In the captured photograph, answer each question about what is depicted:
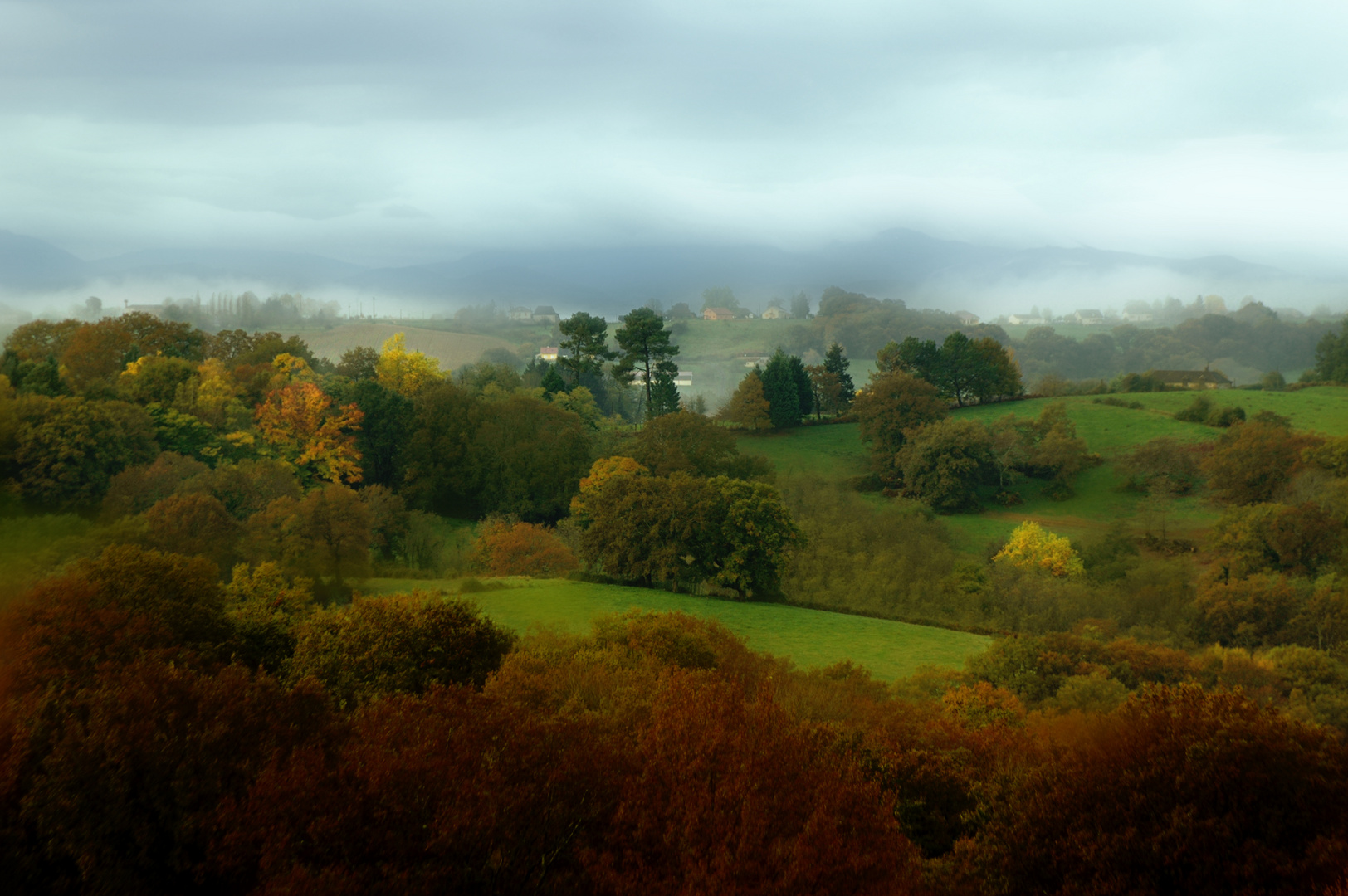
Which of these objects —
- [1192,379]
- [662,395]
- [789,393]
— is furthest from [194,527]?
[1192,379]

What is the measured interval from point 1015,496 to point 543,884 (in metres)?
53.2

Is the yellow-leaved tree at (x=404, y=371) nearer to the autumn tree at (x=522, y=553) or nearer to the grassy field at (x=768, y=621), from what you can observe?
the autumn tree at (x=522, y=553)

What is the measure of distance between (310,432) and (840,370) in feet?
154

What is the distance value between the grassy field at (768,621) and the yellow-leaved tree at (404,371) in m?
23.0

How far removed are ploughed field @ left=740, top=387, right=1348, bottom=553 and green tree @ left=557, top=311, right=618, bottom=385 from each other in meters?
13.2

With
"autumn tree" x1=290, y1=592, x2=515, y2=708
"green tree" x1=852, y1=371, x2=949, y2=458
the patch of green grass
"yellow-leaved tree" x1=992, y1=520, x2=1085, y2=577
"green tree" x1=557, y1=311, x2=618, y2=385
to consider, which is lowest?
"yellow-leaved tree" x1=992, y1=520, x2=1085, y2=577

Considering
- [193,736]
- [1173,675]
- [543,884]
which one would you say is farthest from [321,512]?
[1173,675]

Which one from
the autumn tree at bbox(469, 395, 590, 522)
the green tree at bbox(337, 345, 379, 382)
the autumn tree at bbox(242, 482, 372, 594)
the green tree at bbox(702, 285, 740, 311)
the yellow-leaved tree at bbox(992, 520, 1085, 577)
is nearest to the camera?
→ the autumn tree at bbox(242, 482, 372, 594)

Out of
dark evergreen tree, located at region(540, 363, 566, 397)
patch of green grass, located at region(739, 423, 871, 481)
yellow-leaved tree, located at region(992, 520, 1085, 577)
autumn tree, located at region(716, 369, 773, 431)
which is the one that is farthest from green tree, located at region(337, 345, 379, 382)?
yellow-leaved tree, located at region(992, 520, 1085, 577)

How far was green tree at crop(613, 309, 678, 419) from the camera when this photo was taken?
207ft

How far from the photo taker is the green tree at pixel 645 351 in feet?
207

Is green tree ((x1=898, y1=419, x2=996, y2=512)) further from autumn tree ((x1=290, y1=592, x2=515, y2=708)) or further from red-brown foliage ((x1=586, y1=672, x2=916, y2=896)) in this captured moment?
red-brown foliage ((x1=586, y1=672, x2=916, y2=896))

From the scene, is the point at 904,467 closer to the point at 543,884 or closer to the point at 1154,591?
the point at 1154,591

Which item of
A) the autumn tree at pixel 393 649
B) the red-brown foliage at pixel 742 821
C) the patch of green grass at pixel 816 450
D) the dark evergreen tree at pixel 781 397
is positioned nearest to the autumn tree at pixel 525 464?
the patch of green grass at pixel 816 450
